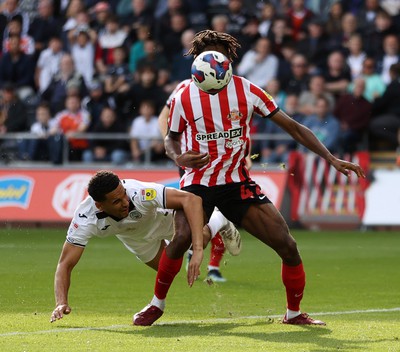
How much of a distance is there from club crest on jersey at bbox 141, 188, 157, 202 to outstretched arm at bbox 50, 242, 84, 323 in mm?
633

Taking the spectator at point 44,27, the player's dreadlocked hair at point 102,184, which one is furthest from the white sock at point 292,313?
the spectator at point 44,27

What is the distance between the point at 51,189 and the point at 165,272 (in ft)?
35.0

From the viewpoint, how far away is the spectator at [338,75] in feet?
63.4

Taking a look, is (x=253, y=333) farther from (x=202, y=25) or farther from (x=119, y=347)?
(x=202, y=25)

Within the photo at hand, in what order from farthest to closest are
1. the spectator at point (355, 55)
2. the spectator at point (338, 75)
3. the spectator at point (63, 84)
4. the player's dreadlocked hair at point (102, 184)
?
the spectator at point (63, 84) < the spectator at point (355, 55) < the spectator at point (338, 75) < the player's dreadlocked hair at point (102, 184)

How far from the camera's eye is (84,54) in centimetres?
2175

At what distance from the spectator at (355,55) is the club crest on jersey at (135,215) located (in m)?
11.4

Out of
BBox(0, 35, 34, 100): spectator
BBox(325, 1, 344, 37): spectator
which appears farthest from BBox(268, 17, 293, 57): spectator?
BBox(0, 35, 34, 100): spectator

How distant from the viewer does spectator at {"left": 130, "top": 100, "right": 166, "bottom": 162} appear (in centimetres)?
1957

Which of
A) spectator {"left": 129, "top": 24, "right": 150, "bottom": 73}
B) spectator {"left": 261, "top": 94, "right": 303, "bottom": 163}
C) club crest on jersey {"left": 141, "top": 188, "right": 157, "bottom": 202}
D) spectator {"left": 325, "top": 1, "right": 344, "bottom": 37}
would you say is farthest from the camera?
spectator {"left": 129, "top": 24, "right": 150, "bottom": 73}

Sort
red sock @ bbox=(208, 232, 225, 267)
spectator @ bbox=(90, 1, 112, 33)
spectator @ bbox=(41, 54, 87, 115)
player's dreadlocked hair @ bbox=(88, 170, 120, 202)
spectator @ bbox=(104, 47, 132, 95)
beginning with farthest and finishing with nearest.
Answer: spectator @ bbox=(90, 1, 112, 33) < spectator @ bbox=(41, 54, 87, 115) < spectator @ bbox=(104, 47, 132, 95) < red sock @ bbox=(208, 232, 225, 267) < player's dreadlocked hair @ bbox=(88, 170, 120, 202)

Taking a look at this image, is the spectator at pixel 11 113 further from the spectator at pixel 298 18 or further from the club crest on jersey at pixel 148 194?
the club crest on jersey at pixel 148 194

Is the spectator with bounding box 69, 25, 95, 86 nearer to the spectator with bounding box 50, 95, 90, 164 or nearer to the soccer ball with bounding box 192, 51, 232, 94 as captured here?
the spectator with bounding box 50, 95, 90, 164

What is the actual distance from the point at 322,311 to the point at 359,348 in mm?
2192
